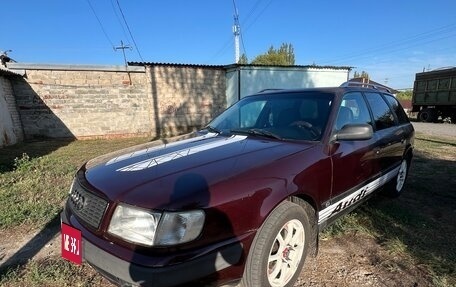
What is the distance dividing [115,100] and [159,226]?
12145 mm

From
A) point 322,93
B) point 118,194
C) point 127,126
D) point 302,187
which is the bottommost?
point 127,126

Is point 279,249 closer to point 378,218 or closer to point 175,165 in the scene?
point 175,165

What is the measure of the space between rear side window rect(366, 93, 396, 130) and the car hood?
64.8 inches

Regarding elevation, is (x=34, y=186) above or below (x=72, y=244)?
below

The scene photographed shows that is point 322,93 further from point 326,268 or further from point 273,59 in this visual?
point 273,59

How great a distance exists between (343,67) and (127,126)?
1133 cm

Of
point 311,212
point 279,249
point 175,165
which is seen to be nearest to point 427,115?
point 311,212

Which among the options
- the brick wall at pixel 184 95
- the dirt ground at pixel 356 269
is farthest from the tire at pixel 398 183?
the brick wall at pixel 184 95

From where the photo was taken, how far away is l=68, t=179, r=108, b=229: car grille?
1.94 metres

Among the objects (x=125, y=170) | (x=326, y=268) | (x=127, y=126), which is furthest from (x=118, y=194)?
(x=127, y=126)

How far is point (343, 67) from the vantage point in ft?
54.3

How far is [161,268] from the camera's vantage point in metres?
1.66

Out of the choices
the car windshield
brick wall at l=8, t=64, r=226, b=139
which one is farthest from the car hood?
brick wall at l=8, t=64, r=226, b=139

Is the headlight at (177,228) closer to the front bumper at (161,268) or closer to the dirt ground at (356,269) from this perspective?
the front bumper at (161,268)
